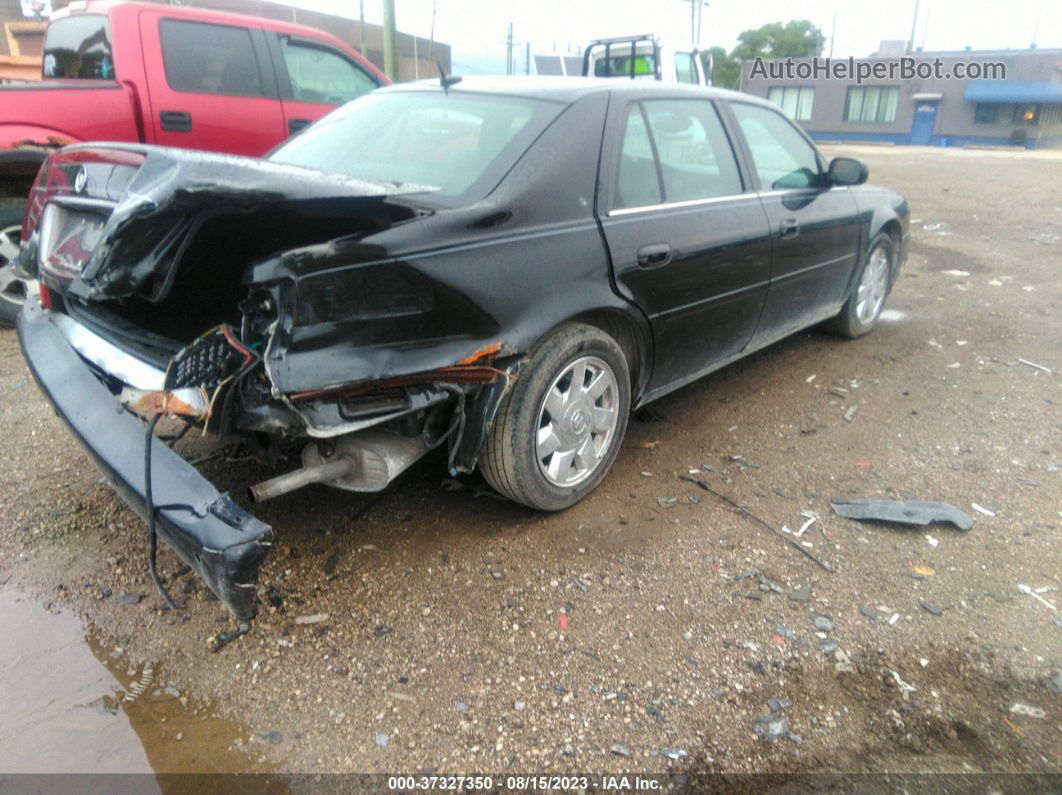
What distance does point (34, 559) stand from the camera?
2.89m

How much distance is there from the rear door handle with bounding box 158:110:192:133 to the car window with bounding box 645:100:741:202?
3.78 meters

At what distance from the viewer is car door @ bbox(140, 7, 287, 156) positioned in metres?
5.55

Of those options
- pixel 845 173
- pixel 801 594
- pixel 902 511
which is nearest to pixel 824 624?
pixel 801 594

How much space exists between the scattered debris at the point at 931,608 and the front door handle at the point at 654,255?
1.61 metres

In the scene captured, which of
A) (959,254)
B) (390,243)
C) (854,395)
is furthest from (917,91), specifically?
(390,243)

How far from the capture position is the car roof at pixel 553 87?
3225 millimetres

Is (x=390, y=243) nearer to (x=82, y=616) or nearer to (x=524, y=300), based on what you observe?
(x=524, y=300)

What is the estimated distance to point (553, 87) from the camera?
3.30m

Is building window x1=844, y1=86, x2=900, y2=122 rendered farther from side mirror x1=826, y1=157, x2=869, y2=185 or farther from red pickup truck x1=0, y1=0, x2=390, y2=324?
side mirror x1=826, y1=157, x2=869, y2=185

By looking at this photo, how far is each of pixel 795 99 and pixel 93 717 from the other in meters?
44.8

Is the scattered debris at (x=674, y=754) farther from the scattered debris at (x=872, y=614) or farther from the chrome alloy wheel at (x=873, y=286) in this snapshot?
the chrome alloy wheel at (x=873, y=286)

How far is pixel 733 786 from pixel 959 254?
796cm

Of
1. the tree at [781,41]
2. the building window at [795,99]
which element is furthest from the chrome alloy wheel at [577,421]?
the tree at [781,41]

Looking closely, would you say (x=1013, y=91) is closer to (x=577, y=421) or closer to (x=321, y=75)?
(x=321, y=75)
